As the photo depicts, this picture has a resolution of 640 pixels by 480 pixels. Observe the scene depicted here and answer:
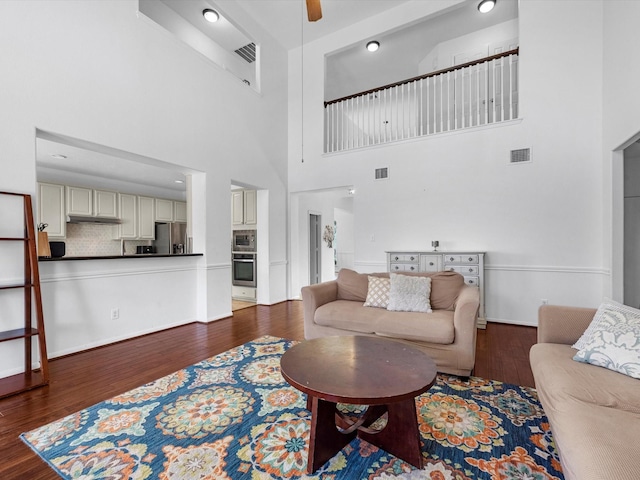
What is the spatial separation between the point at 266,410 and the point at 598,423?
1.70 metres

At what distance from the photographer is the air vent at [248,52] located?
18.1 feet

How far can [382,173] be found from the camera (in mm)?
5094

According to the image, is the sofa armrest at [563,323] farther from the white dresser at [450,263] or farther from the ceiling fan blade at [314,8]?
the ceiling fan blade at [314,8]

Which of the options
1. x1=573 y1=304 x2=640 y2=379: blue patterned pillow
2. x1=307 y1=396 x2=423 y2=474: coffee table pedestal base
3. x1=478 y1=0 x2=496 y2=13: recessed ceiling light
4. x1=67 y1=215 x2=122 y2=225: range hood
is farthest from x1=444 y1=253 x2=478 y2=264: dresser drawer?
x1=67 y1=215 x2=122 y2=225: range hood

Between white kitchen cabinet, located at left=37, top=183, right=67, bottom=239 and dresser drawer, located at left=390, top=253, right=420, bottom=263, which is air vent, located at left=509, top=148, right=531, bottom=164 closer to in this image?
dresser drawer, located at left=390, top=253, right=420, bottom=263

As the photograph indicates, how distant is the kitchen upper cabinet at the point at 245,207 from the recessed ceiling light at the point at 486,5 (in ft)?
15.5

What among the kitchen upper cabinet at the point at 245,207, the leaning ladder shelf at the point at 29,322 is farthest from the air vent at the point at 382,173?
the leaning ladder shelf at the point at 29,322

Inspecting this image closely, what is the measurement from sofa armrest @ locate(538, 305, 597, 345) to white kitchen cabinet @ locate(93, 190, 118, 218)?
728 cm

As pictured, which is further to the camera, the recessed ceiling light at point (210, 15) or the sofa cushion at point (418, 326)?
the recessed ceiling light at point (210, 15)

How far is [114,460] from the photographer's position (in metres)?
1.56

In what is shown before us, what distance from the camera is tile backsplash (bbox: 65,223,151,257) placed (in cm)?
600

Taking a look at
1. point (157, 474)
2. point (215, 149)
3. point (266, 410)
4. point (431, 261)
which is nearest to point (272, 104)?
point (215, 149)

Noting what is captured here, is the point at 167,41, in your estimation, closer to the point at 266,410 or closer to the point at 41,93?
the point at 41,93

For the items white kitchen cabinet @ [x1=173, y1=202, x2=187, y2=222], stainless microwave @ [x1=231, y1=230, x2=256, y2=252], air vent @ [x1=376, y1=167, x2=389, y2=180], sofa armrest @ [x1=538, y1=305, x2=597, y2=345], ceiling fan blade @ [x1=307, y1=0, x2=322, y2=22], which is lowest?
sofa armrest @ [x1=538, y1=305, x2=597, y2=345]
